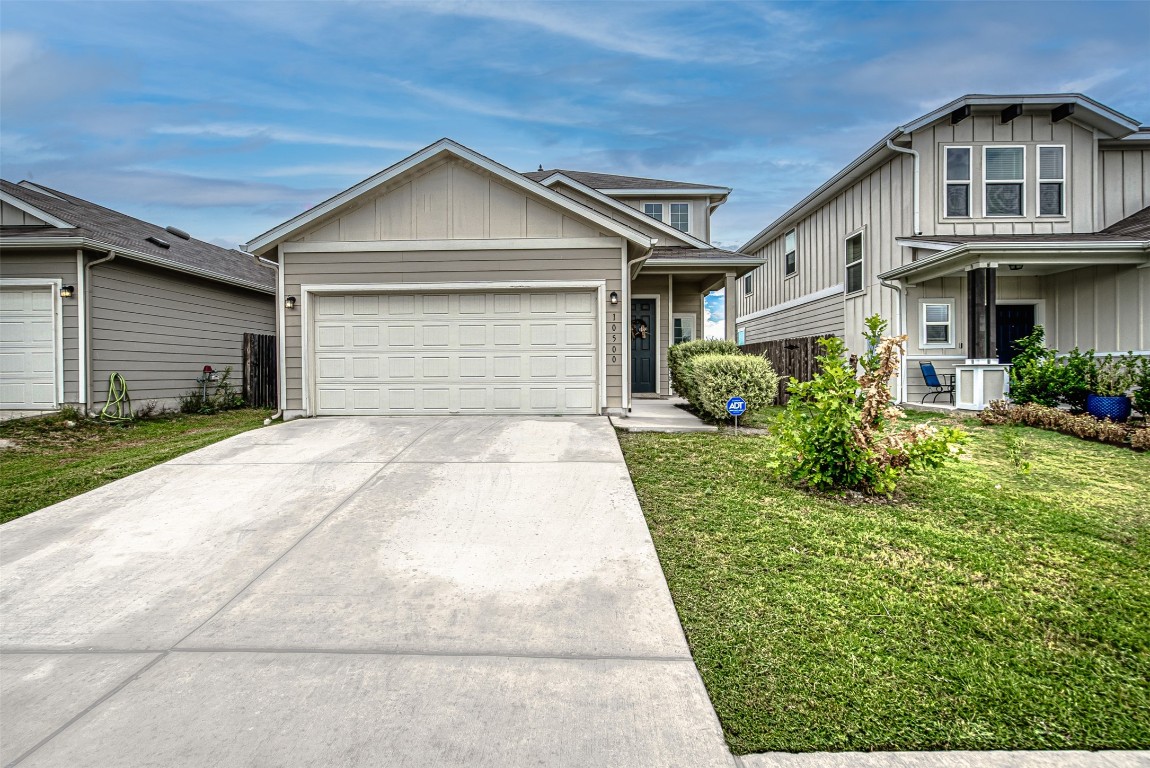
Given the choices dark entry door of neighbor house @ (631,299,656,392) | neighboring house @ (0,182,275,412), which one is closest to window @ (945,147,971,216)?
dark entry door of neighbor house @ (631,299,656,392)

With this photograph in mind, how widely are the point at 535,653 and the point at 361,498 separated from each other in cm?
305

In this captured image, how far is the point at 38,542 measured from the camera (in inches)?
181

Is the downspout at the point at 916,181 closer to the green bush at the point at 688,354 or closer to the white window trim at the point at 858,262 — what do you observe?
the white window trim at the point at 858,262

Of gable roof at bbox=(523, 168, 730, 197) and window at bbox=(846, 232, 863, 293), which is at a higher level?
gable roof at bbox=(523, 168, 730, 197)

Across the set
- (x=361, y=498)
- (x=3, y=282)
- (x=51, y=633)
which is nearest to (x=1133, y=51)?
(x=361, y=498)

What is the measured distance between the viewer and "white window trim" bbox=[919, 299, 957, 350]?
1284 cm

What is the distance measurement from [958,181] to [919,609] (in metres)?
12.5

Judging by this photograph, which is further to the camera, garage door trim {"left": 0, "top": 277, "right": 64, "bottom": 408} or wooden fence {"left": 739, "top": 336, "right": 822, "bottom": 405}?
wooden fence {"left": 739, "top": 336, "right": 822, "bottom": 405}

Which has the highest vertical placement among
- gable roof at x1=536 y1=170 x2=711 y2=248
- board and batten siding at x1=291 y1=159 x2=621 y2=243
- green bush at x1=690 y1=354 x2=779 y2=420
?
gable roof at x1=536 y1=170 x2=711 y2=248

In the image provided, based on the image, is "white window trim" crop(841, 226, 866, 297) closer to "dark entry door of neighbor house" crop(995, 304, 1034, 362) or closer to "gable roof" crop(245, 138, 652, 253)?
"dark entry door of neighbor house" crop(995, 304, 1034, 362)

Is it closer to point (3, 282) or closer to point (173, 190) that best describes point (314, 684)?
point (3, 282)

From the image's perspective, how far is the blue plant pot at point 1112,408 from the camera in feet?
29.7

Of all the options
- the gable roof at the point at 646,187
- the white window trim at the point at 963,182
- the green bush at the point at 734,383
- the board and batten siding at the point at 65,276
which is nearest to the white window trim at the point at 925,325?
the white window trim at the point at 963,182

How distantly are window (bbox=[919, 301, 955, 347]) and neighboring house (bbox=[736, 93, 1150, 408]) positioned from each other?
0.02 metres
